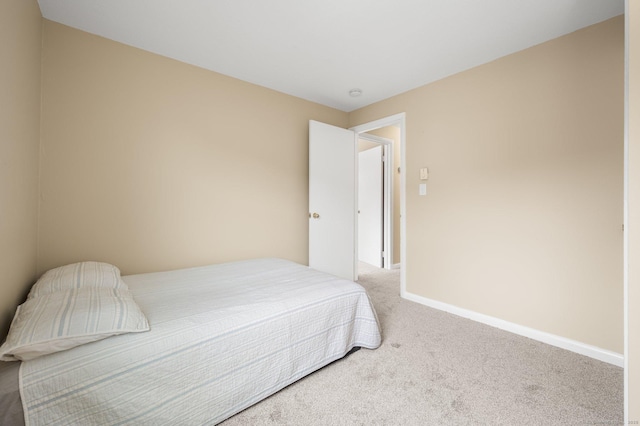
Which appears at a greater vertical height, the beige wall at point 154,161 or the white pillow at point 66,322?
the beige wall at point 154,161

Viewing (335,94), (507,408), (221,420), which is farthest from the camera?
(335,94)

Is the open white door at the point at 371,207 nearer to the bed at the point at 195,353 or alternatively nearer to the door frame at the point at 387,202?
the door frame at the point at 387,202

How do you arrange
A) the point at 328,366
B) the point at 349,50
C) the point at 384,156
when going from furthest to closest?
the point at 384,156 → the point at 349,50 → the point at 328,366

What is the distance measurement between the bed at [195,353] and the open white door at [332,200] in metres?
1.37

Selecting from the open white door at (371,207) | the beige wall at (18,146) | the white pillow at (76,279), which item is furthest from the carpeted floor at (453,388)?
the open white door at (371,207)

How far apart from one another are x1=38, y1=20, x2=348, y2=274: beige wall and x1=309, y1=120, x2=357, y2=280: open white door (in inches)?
12.2

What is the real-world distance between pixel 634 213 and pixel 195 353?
192 cm

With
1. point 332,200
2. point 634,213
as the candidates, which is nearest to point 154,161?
point 332,200

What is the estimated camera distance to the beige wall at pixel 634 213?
98 centimetres

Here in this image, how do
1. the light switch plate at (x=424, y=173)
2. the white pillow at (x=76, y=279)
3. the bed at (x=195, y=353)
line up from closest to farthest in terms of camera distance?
the bed at (x=195, y=353)
the white pillow at (x=76, y=279)
the light switch plate at (x=424, y=173)

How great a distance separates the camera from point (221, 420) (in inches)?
50.3

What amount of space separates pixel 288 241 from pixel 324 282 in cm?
141

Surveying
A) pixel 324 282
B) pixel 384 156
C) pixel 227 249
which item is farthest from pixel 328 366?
pixel 384 156

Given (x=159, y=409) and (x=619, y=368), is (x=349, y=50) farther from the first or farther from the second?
(x=619, y=368)
